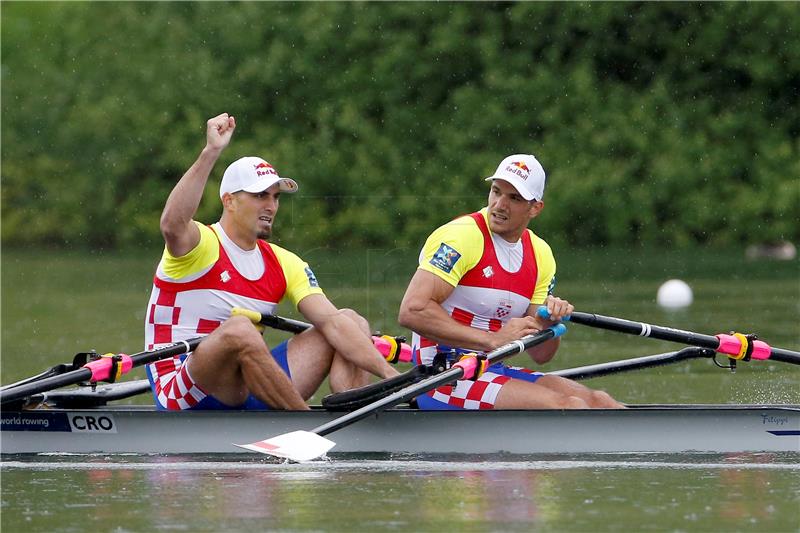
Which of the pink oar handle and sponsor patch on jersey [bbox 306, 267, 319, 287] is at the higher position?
sponsor patch on jersey [bbox 306, 267, 319, 287]

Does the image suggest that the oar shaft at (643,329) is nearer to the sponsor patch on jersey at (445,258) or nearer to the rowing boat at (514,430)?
the rowing boat at (514,430)

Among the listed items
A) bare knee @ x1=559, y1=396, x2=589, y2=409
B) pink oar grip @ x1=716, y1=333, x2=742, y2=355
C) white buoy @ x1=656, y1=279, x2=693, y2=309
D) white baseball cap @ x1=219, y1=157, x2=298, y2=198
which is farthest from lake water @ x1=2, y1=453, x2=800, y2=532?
white buoy @ x1=656, y1=279, x2=693, y2=309

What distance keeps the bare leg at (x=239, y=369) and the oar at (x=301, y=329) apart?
29cm

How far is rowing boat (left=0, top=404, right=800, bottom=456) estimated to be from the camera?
8.52 m

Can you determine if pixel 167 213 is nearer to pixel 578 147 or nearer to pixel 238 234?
pixel 238 234

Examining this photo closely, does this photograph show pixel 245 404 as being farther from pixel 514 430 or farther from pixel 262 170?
pixel 514 430

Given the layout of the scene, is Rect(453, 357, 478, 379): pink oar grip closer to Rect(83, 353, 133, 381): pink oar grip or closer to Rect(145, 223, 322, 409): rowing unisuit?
Rect(145, 223, 322, 409): rowing unisuit

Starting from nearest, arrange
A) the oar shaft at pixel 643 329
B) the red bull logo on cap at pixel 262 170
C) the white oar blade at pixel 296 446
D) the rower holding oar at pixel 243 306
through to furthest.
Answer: the white oar blade at pixel 296 446, the rower holding oar at pixel 243 306, the red bull logo on cap at pixel 262 170, the oar shaft at pixel 643 329

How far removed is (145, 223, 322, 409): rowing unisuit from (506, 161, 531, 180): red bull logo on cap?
49.6 inches

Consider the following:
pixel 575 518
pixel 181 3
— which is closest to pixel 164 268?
pixel 575 518

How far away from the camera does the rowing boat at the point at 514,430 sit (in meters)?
8.52

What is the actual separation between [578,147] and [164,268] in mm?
28066

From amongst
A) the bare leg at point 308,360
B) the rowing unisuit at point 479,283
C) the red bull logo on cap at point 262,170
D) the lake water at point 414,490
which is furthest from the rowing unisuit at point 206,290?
the rowing unisuit at point 479,283

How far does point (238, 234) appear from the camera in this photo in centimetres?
873
